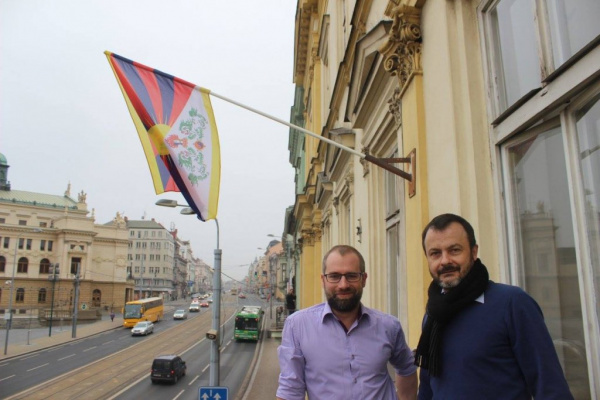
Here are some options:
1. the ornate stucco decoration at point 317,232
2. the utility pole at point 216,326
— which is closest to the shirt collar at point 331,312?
the utility pole at point 216,326

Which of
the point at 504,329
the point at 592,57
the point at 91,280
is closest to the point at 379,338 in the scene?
the point at 504,329

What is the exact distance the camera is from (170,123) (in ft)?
26.1

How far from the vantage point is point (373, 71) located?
282 inches

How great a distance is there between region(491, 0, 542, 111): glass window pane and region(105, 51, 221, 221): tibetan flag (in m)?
5.42

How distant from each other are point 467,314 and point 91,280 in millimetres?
86284

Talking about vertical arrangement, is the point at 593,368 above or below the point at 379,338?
below

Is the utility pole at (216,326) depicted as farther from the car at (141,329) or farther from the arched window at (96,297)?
the arched window at (96,297)

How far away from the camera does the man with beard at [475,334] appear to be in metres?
2.00

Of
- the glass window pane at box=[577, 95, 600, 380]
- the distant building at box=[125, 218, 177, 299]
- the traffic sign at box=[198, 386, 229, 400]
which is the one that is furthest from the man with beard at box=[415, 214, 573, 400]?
the distant building at box=[125, 218, 177, 299]

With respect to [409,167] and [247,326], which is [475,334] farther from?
[247,326]

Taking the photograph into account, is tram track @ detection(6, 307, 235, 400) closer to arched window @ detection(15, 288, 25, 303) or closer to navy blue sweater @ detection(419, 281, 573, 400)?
navy blue sweater @ detection(419, 281, 573, 400)

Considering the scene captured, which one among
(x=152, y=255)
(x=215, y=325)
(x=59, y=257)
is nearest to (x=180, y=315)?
(x=59, y=257)

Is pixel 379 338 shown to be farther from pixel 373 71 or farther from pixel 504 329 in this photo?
pixel 373 71

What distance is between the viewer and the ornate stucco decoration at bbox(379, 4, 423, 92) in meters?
5.39
